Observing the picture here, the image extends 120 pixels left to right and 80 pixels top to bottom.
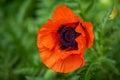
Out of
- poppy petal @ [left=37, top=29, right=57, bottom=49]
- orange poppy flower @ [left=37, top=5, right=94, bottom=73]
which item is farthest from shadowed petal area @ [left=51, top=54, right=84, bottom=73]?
poppy petal @ [left=37, top=29, right=57, bottom=49]

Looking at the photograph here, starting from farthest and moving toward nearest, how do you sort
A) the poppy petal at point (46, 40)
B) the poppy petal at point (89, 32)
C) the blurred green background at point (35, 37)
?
the blurred green background at point (35, 37), the poppy petal at point (46, 40), the poppy petal at point (89, 32)

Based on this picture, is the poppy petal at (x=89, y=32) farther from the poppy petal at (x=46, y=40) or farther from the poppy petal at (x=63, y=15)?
the poppy petal at (x=46, y=40)

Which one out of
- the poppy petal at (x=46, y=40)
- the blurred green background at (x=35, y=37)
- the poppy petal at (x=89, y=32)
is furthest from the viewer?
the blurred green background at (x=35, y=37)

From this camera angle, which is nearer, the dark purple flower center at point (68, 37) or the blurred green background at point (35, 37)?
the dark purple flower center at point (68, 37)

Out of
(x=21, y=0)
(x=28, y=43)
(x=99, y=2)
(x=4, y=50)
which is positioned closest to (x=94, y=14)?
(x=99, y=2)

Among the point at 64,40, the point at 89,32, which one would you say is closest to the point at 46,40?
the point at 64,40

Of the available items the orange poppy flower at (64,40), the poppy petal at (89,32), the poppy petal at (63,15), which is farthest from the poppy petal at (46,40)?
the poppy petal at (89,32)

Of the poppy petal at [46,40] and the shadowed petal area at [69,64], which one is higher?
the poppy petal at [46,40]
